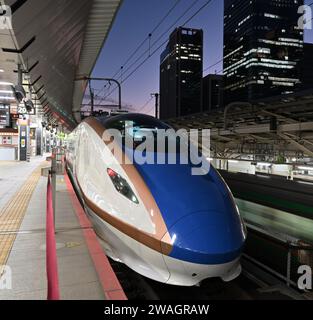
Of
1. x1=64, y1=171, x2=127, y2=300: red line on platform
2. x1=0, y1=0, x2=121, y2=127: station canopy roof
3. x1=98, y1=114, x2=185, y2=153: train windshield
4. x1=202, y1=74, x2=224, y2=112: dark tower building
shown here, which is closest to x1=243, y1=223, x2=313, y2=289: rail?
x1=98, y1=114, x2=185, y2=153: train windshield

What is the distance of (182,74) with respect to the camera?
25.0 meters

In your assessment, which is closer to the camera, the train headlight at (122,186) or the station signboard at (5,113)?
the train headlight at (122,186)

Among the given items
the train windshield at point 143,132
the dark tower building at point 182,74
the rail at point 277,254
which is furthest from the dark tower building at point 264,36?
the train windshield at point 143,132

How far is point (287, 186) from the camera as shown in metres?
7.71

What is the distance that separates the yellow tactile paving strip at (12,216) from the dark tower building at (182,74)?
43.1ft

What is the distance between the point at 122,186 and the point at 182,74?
22.3 metres

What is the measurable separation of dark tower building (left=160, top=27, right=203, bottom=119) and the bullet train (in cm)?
1617

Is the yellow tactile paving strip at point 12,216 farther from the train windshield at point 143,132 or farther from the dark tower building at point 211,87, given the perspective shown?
the dark tower building at point 211,87

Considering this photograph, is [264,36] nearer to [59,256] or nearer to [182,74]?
[59,256]

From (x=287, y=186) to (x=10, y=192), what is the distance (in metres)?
7.95

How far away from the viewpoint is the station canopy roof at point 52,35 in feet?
24.7

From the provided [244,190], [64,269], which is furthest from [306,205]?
[64,269]

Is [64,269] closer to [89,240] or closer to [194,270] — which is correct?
[89,240]

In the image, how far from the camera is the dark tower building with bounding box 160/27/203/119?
72.6 feet
